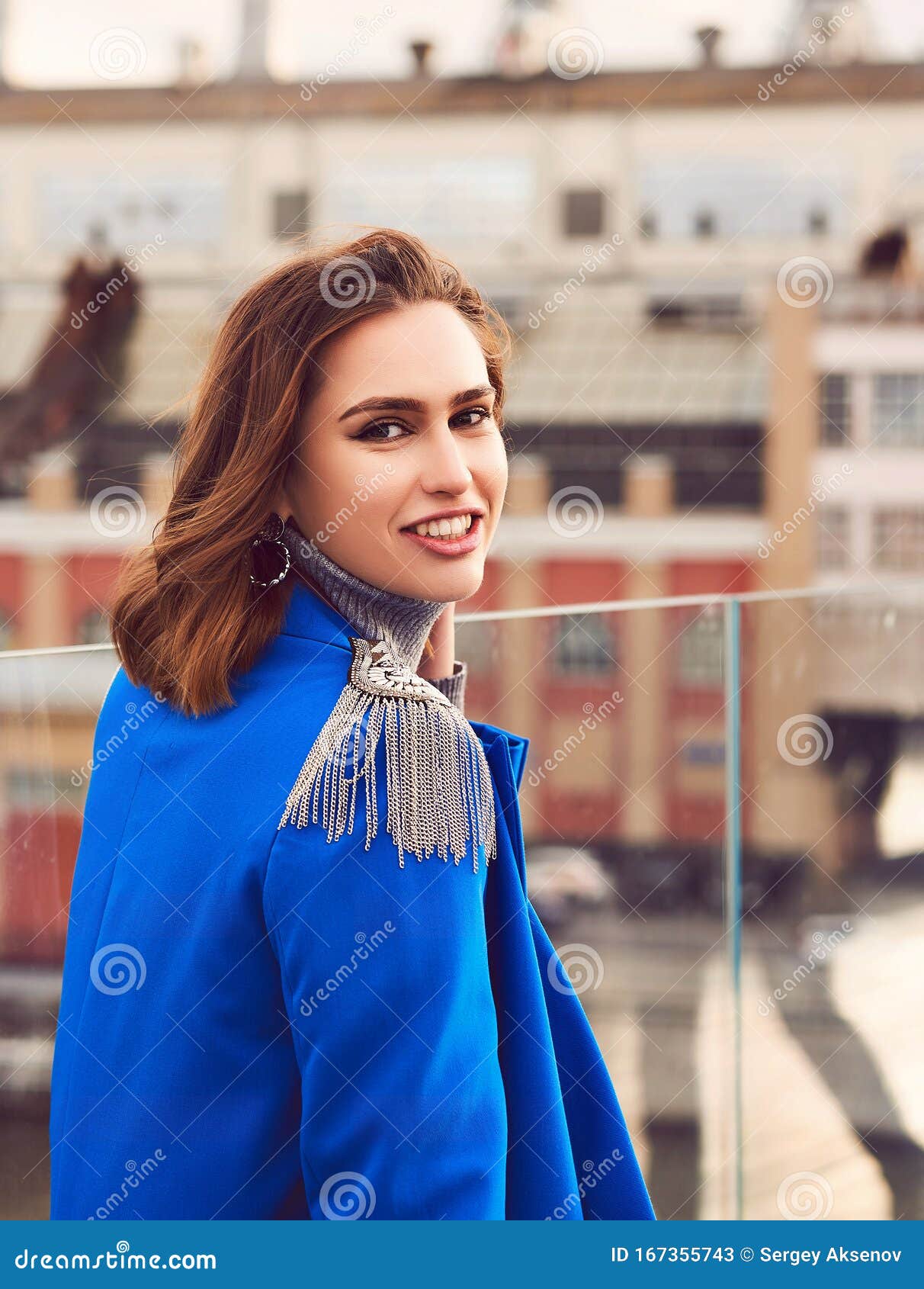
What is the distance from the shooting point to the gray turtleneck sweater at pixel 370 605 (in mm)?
856

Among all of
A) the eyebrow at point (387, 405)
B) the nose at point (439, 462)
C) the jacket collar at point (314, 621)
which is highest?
the eyebrow at point (387, 405)

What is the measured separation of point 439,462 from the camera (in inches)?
33.6

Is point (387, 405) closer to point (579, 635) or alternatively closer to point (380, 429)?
point (380, 429)

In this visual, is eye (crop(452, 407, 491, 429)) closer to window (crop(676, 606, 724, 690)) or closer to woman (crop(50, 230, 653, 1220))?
woman (crop(50, 230, 653, 1220))

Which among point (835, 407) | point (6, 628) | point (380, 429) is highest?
point (835, 407)

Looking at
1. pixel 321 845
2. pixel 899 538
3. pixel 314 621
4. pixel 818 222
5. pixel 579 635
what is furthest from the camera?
pixel 818 222

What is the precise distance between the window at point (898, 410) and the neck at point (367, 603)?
18250 mm

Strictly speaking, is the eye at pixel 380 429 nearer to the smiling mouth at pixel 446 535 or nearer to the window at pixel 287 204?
the smiling mouth at pixel 446 535

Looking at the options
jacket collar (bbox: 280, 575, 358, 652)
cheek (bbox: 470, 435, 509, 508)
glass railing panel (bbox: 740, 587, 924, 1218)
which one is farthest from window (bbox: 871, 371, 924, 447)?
jacket collar (bbox: 280, 575, 358, 652)

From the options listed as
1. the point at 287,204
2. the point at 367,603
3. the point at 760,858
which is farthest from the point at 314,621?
the point at 287,204

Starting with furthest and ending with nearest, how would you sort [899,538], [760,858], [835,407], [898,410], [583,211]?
[835,407] < [583,211] < [898,410] < [899,538] < [760,858]

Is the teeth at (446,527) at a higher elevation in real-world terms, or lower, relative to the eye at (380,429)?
lower

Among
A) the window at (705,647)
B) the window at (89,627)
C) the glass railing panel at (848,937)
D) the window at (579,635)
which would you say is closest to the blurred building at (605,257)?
the window at (89,627)

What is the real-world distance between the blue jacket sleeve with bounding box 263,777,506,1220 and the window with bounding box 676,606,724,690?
1341 millimetres
